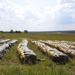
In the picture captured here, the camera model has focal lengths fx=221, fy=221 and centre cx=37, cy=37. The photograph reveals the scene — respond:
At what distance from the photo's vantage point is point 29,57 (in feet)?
49.0

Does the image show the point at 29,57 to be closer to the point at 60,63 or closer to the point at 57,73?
the point at 60,63

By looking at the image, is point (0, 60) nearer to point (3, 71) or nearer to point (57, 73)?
point (3, 71)

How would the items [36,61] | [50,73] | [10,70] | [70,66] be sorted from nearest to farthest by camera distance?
[50,73] < [10,70] < [70,66] < [36,61]

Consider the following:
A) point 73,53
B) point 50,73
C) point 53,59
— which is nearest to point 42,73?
point 50,73

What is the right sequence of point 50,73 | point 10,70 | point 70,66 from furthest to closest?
point 70,66 → point 10,70 → point 50,73

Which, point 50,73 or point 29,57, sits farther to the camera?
point 29,57

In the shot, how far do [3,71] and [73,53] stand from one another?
8.07m

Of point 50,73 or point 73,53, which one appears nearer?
point 50,73

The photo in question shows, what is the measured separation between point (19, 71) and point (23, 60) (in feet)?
13.8

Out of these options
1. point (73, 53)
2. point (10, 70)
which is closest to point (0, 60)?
point (10, 70)

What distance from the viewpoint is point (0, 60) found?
627 inches

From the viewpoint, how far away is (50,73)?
10484 millimetres

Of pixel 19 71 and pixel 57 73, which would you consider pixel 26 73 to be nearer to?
pixel 19 71

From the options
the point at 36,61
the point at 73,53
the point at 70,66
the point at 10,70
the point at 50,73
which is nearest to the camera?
the point at 50,73
